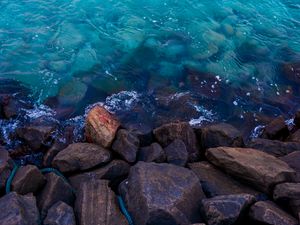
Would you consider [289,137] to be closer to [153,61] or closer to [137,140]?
[137,140]

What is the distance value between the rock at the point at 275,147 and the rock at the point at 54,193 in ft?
9.47

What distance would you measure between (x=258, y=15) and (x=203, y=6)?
147cm

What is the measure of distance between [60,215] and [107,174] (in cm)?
102

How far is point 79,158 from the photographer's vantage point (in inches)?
202

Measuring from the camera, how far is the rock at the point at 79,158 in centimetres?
510

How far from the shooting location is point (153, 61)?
26.5ft

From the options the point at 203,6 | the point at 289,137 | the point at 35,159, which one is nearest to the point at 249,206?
the point at 289,137

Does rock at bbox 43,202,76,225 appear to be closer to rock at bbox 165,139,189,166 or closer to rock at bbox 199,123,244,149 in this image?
rock at bbox 165,139,189,166

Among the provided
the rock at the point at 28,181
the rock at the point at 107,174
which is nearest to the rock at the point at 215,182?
the rock at the point at 107,174

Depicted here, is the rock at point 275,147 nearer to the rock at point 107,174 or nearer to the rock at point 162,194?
the rock at point 162,194

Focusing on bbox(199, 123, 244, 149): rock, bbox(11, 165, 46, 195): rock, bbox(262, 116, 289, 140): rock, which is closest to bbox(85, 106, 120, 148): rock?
bbox(11, 165, 46, 195): rock

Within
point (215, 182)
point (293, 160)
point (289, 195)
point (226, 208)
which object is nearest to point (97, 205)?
point (226, 208)

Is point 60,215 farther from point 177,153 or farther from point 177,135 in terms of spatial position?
point 177,135

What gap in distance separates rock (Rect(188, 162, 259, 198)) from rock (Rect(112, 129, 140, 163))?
2.68 feet
